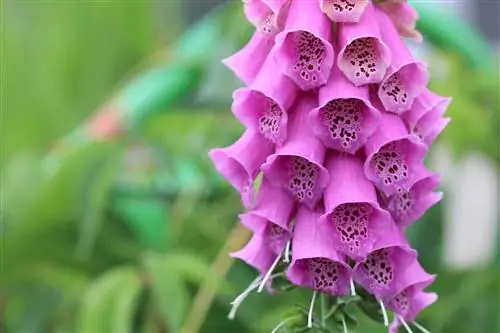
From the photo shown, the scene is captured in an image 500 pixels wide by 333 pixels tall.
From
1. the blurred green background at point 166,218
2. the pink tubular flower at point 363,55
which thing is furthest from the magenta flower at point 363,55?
the blurred green background at point 166,218

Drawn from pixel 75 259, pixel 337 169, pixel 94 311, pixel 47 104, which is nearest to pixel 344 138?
pixel 337 169

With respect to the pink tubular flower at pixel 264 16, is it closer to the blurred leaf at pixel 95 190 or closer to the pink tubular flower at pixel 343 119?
the pink tubular flower at pixel 343 119

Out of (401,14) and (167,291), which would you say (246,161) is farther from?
(167,291)

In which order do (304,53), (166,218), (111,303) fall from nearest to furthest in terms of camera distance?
(304,53)
(111,303)
(166,218)

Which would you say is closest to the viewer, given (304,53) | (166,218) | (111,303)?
(304,53)

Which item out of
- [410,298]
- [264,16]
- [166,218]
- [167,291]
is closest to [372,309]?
[410,298]

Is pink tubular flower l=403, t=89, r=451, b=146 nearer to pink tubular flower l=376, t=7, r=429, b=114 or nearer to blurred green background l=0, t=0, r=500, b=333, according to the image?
pink tubular flower l=376, t=7, r=429, b=114

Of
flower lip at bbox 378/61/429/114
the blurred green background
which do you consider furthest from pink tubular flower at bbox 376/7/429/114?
the blurred green background
